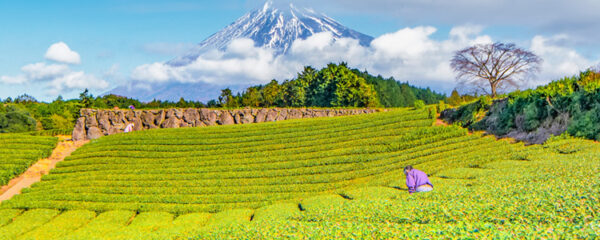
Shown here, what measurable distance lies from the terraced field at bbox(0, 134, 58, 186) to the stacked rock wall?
4.15 m

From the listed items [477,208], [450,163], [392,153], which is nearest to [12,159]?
[392,153]

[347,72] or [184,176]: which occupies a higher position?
[347,72]

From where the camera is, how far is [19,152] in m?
29.8

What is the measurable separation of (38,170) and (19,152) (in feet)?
10.8

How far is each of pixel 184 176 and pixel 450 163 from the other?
16.0 metres

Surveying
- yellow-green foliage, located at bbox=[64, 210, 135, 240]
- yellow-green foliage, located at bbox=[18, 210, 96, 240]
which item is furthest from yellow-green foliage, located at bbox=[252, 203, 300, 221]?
yellow-green foliage, located at bbox=[18, 210, 96, 240]

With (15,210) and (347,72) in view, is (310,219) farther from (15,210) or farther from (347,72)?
(347,72)

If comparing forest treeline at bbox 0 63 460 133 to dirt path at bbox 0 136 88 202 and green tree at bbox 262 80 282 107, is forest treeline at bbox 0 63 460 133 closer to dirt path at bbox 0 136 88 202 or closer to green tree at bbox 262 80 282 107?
green tree at bbox 262 80 282 107

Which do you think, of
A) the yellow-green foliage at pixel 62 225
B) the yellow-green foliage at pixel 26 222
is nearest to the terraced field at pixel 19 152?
the yellow-green foliage at pixel 26 222

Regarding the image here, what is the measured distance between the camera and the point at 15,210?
2166 centimetres

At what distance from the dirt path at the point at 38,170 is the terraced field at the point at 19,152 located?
1.14 ft

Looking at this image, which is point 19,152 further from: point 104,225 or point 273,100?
point 273,100

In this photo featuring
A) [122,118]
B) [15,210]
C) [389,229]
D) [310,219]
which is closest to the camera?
[389,229]

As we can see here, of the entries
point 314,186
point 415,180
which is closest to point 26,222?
point 314,186
